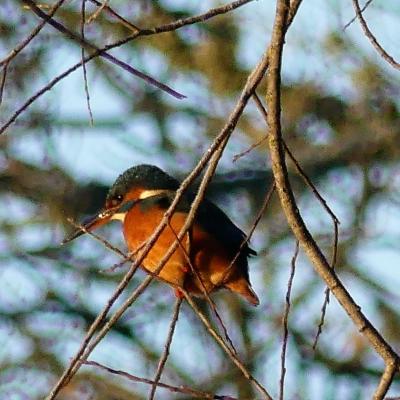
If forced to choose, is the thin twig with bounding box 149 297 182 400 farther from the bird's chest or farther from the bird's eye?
the bird's eye

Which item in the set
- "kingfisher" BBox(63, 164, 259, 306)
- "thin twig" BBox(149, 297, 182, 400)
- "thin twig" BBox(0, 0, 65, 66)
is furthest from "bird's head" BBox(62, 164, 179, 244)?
"thin twig" BBox(0, 0, 65, 66)

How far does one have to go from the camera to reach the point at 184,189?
230cm

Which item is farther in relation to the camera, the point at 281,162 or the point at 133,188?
the point at 133,188

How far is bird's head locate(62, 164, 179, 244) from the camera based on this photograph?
3.79 meters

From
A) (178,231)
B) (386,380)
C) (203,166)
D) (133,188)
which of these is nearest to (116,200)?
(133,188)

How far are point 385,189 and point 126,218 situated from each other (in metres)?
3.80

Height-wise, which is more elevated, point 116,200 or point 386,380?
point 116,200

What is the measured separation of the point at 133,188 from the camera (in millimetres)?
3834

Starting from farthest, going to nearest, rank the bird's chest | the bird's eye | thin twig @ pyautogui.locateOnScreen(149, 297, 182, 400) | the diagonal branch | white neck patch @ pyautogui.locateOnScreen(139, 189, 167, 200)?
the bird's eye < white neck patch @ pyautogui.locateOnScreen(139, 189, 167, 200) < the bird's chest < thin twig @ pyautogui.locateOnScreen(149, 297, 182, 400) < the diagonal branch

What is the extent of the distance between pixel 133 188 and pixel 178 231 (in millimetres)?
495

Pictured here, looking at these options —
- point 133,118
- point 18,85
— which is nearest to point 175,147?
point 133,118

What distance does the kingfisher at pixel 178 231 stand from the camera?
340 cm

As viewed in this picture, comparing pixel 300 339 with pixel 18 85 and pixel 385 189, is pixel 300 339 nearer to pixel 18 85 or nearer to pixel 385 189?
pixel 385 189

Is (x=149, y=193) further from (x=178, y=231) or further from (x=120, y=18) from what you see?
(x=120, y=18)
